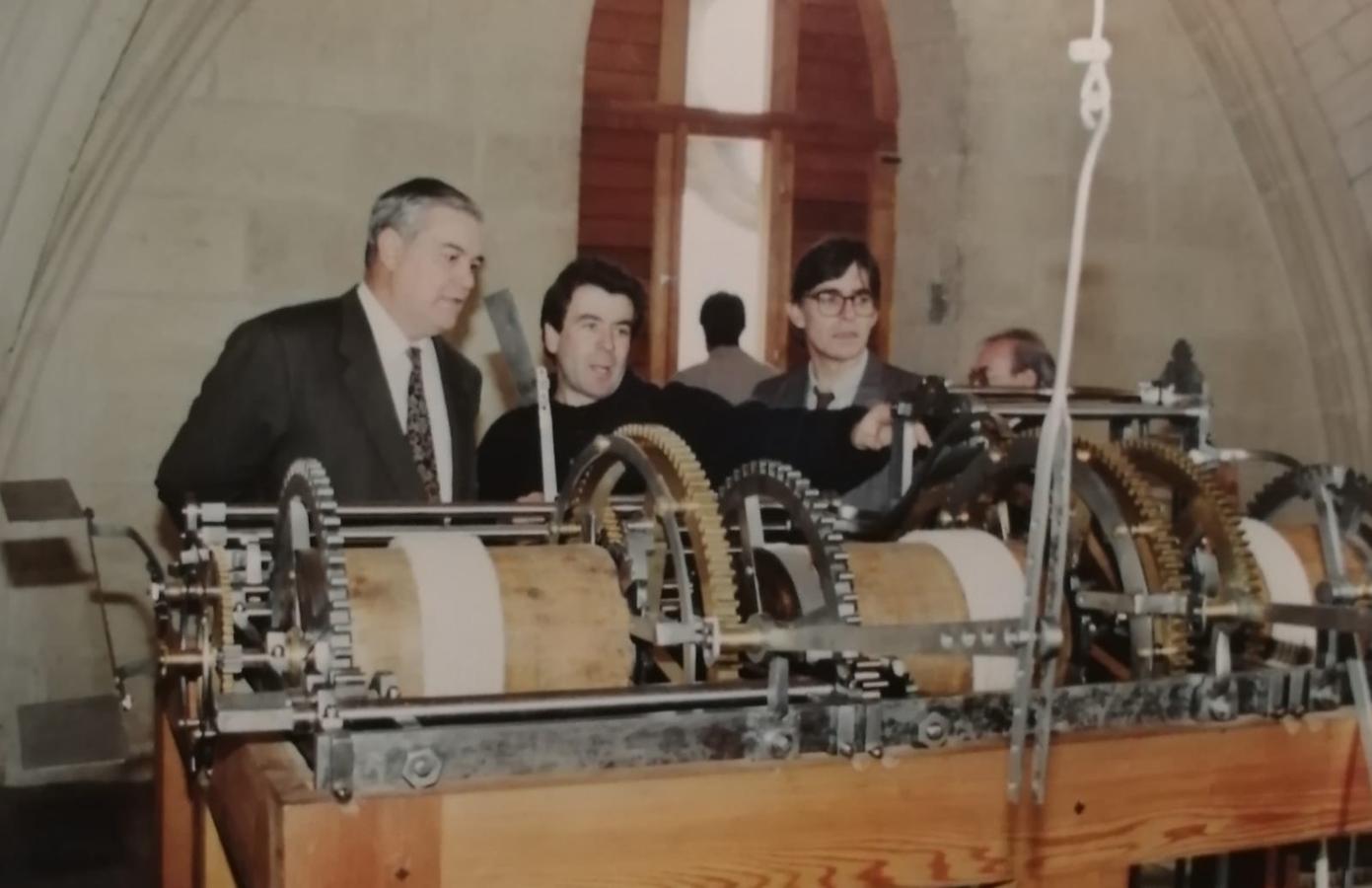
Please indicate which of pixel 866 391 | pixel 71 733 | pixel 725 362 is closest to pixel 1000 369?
pixel 866 391

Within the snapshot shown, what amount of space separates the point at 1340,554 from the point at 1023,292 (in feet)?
9.20

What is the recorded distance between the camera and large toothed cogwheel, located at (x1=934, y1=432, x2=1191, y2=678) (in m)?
1.65

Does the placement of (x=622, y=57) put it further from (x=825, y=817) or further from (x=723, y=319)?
(x=825, y=817)

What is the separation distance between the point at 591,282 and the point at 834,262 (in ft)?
1.51

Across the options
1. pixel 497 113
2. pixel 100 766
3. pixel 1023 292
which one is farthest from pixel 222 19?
pixel 1023 292

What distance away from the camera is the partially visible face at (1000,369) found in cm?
301

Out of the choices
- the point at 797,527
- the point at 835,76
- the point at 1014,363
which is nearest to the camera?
the point at 797,527

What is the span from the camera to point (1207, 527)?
169 cm

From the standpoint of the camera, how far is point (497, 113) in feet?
13.1

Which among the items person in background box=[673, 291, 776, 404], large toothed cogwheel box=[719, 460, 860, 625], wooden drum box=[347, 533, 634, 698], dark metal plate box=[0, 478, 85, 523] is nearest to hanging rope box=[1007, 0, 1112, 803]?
large toothed cogwheel box=[719, 460, 860, 625]

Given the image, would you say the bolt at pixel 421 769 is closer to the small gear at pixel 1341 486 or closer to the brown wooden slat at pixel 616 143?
the small gear at pixel 1341 486

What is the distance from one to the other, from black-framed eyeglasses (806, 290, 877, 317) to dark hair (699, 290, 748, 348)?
1.01 metres

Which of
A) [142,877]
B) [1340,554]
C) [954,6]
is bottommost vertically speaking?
[142,877]

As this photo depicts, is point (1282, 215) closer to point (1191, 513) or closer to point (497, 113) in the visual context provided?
point (497, 113)
